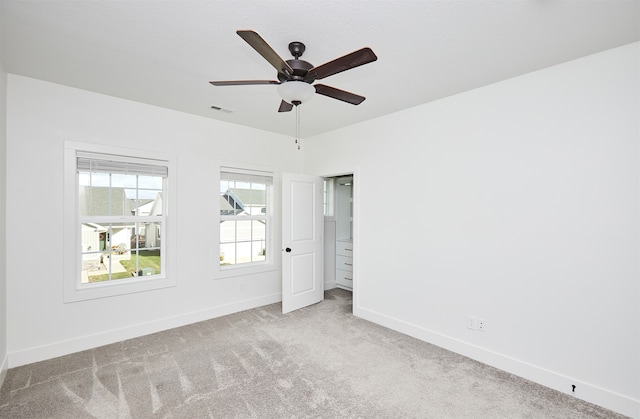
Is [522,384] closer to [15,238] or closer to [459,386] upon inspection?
[459,386]

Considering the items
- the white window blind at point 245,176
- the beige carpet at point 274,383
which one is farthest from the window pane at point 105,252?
the white window blind at point 245,176

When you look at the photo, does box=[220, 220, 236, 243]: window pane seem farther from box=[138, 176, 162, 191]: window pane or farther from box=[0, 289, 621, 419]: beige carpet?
box=[0, 289, 621, 419]: beige carpet

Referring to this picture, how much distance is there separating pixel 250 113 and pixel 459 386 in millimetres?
3467

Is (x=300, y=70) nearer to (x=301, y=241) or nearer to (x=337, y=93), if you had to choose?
(x=337, y=93)

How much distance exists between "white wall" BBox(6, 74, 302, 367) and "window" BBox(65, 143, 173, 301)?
0.32 feet

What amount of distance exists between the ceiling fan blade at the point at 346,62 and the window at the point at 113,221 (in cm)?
246

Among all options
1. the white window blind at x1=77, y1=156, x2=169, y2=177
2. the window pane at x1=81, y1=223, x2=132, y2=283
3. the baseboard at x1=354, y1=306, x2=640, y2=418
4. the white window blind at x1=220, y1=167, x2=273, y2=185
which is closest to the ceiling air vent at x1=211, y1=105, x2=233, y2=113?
the white window blind at x1=220, y1=167, x2=273, y2=185

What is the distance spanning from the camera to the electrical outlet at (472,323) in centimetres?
280

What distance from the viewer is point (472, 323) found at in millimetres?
2824

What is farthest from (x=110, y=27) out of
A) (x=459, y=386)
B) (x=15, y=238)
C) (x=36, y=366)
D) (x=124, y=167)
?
(x=459, y=386)

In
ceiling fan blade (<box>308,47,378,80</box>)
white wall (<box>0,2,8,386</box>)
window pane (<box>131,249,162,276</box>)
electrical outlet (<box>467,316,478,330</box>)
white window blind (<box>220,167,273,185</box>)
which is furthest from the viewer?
white window blind (<box>220,167,273,185</box>)

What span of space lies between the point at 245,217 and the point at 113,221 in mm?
1558

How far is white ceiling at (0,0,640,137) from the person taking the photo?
1723 millimetres

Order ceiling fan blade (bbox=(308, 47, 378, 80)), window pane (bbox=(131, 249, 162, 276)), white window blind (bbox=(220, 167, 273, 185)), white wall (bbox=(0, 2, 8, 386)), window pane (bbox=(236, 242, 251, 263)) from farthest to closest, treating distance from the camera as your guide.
Result: window pane (bbox=(236, 242, 251, 263)), white window blind (bbox=(220, 167, 273, 185)), window pane (bbox=(131, 249, 162, 276)), white wall (bbox=(0, 2, 8, 386)), ceiling fan blade (bbox=(308, 47, 378, 80))
